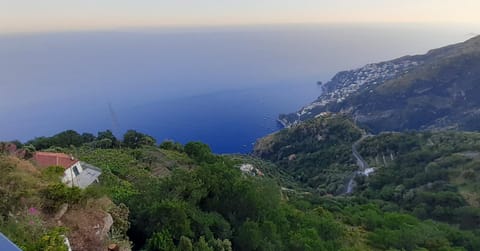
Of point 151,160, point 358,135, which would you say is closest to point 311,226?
point 151,160

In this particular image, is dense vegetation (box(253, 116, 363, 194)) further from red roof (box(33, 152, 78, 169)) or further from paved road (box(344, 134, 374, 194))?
red roof (box(33, 152, 78, 169))

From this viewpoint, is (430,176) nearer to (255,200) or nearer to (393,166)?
(393,166)

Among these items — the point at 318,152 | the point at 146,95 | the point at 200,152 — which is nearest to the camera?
the point at 200,152

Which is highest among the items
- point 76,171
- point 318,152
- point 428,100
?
point 76,171

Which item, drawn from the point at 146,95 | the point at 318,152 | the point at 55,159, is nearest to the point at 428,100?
the point at 318,152

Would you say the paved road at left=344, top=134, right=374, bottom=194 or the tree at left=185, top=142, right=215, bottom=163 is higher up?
the tree at left=185, top=142, right=215, bottom=163

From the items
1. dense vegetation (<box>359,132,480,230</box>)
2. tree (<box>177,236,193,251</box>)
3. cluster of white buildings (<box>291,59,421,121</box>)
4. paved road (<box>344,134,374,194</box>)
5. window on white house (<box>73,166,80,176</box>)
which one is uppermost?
tree (<box>177,236,193,251</box>)

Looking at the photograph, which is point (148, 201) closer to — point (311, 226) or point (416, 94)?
point (311, 226)

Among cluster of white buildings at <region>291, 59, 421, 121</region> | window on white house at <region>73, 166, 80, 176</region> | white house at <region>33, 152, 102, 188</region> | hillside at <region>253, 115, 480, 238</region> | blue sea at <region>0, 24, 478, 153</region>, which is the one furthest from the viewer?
cluster of white buildings at <region>291, 59, 421, 121</region>

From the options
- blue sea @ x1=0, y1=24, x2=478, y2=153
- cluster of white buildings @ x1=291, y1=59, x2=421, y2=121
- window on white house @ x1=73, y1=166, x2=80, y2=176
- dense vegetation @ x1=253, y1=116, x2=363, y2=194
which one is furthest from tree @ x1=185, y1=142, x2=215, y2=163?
cluster of white buildings @ x1=291, y1=59, x2=421, y2=121

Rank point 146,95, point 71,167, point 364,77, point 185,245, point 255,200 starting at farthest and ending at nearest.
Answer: point 364,77 < point 146,95 < point 71,167 < point 255,200 < point 185,245

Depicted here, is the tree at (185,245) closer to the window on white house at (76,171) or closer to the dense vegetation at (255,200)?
the dense vegetation at (255,200)

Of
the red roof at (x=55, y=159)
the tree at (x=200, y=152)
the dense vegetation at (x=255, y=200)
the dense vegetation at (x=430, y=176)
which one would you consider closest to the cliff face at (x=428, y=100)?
the dense vegetation at (x=430, y=176)
